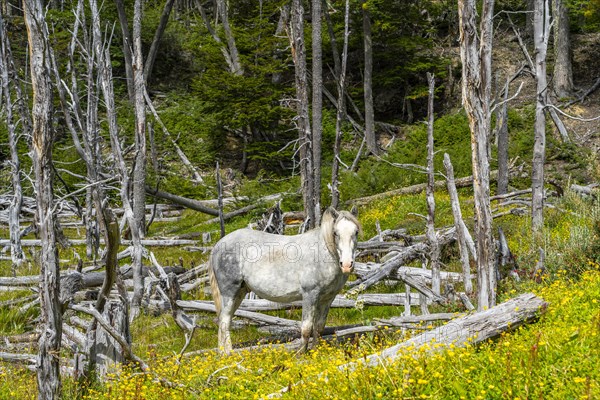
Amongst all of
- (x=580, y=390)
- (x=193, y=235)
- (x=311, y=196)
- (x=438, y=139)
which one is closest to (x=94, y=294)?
(x=311, y=196)

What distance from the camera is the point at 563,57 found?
27625 mm

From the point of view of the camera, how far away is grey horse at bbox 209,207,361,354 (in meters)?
7.77

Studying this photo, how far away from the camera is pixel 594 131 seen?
82.0ft

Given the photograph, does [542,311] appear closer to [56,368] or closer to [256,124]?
[56,368]

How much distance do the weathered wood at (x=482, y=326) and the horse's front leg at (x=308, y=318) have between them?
172 cm

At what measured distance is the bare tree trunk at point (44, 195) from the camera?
644cm

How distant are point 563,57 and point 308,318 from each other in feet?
80.1

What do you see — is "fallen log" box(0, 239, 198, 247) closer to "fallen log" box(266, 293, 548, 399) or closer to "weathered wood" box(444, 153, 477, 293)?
"weathered wood" box(444, 153, 477, 293)

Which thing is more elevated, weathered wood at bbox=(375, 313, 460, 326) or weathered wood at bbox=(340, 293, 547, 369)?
weathered wood at bbox=(340, 293, 547, 369)

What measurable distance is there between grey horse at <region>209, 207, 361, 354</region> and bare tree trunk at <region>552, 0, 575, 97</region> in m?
23.1

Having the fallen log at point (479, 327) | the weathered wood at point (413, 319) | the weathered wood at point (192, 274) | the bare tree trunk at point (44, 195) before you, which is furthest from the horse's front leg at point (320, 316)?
the weathered wood at point (192, 274)

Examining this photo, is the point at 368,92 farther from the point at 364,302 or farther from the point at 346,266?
the point at 346,266

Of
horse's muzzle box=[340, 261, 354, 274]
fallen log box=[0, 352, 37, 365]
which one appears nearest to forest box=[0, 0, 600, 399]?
horse's muzzle box=[340, 261, 354, 274]

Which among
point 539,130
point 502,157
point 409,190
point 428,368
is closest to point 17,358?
point 428,368
